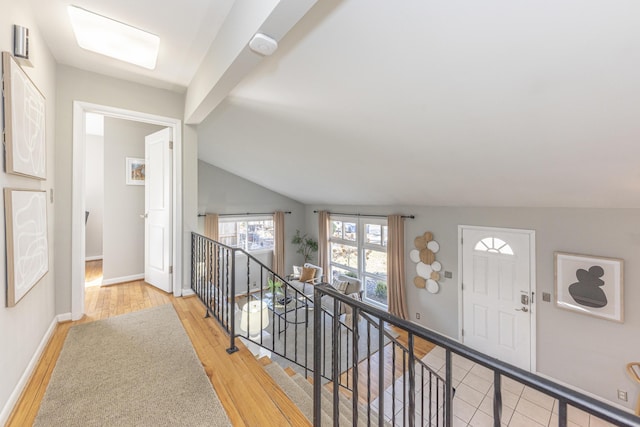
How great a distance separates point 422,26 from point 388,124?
1.10m

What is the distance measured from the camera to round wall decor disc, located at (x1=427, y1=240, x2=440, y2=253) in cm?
504

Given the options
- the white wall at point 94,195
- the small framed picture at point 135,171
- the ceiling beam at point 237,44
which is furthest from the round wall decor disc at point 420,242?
the white wall at point 94,195

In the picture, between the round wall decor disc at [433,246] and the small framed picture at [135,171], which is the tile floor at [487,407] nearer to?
the round wall decor disc at [433,246]

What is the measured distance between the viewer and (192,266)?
10.2 ft

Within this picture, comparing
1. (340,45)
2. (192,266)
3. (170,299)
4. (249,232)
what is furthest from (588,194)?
(249,232)

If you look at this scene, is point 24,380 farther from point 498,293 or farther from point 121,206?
point 498,293

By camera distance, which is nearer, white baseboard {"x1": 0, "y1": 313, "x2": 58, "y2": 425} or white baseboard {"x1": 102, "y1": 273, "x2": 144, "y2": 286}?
white baseboard {"x1": 0, "y1": 313, "x2": 58, "y2": 425}

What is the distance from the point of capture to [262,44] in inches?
58.6

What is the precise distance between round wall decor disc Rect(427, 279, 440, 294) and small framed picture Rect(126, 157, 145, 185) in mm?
5221

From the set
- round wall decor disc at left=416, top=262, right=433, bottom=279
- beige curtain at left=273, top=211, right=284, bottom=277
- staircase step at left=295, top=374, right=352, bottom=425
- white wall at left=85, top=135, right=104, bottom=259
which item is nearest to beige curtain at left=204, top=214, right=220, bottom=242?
beige curtain at left=273, top=211, right=284, bottom=277

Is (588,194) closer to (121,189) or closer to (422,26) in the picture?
(422,26)

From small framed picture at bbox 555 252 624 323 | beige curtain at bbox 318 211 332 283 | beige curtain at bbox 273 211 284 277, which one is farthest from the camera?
beige curtain at bbox 273 211 284 277

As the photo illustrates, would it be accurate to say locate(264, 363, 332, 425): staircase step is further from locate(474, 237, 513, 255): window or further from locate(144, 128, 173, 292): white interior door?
locate(474, 237, 513, 255): window

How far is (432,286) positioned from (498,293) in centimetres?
109
